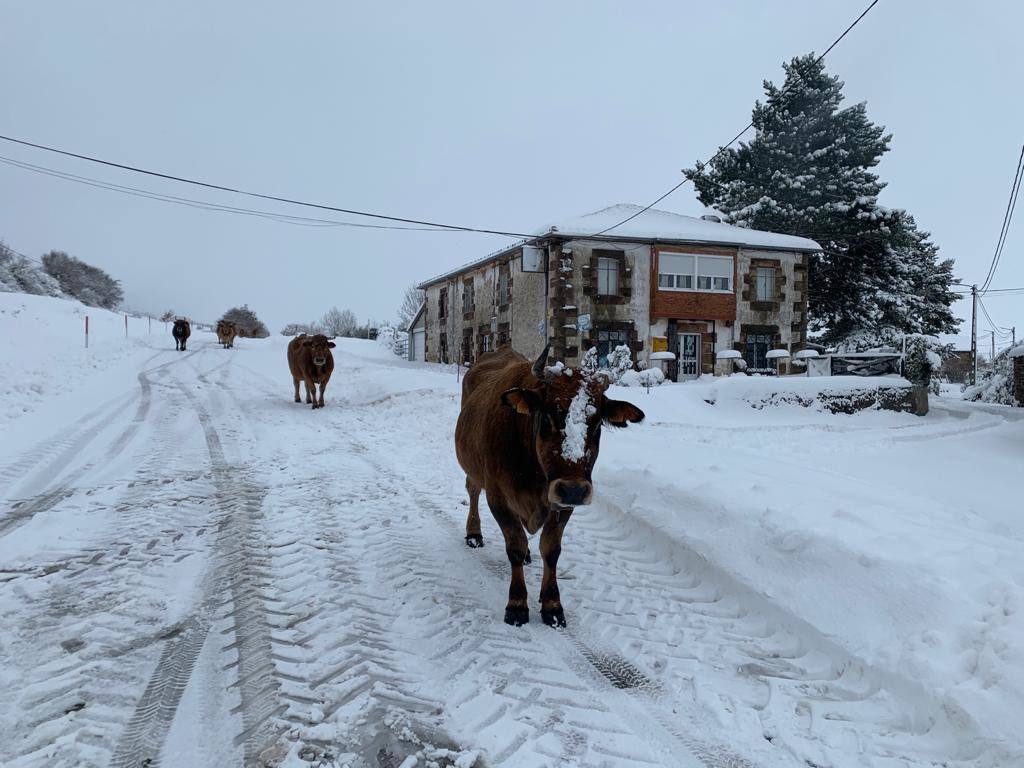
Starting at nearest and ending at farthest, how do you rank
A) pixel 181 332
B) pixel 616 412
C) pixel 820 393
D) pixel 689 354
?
1. pixel 616 412
2. pixel 820 393
3. pixel 689 354
4. pixel 181 332

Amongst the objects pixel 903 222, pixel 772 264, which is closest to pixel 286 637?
pixel 772 264

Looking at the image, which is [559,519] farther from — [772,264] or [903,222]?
[903,222]

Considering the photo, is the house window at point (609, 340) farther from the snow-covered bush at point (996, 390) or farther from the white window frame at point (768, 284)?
the snow-covered bush at point (996, 390)

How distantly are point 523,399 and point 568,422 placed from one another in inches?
11.4

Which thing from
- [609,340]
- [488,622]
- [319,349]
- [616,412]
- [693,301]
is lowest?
[488,622]

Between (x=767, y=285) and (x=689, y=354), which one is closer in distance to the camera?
(x=689, y=354)

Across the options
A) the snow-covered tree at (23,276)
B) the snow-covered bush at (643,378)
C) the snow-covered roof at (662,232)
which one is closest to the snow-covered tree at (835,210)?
the snow-covered roof at (662,232)

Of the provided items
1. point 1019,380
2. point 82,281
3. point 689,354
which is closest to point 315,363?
point 689,354

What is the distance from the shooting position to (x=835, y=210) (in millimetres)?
31062

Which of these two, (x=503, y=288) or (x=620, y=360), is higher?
(x=503, y=288)

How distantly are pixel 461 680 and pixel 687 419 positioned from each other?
1086 centimetres

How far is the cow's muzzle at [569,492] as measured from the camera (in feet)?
10.2

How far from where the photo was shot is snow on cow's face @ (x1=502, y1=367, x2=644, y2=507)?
10.4ft

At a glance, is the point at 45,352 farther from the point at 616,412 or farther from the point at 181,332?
the point at 616,412
